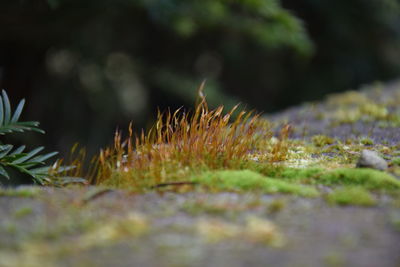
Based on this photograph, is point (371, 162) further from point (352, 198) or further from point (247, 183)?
point (247, 183)

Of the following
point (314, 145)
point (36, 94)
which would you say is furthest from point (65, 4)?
point (314, 145)

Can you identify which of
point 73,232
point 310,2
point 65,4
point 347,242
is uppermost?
point 310,2

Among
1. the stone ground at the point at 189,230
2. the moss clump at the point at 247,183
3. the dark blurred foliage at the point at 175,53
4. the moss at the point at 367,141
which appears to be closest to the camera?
the stone ground at the point at 189,230

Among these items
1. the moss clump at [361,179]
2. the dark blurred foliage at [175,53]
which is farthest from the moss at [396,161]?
the dark blurred foliage at [175,53]

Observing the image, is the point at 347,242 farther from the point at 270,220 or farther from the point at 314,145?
the point at 314,145

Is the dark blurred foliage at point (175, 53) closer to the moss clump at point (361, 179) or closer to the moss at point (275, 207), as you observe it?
the moss clump at point (361, 179)
